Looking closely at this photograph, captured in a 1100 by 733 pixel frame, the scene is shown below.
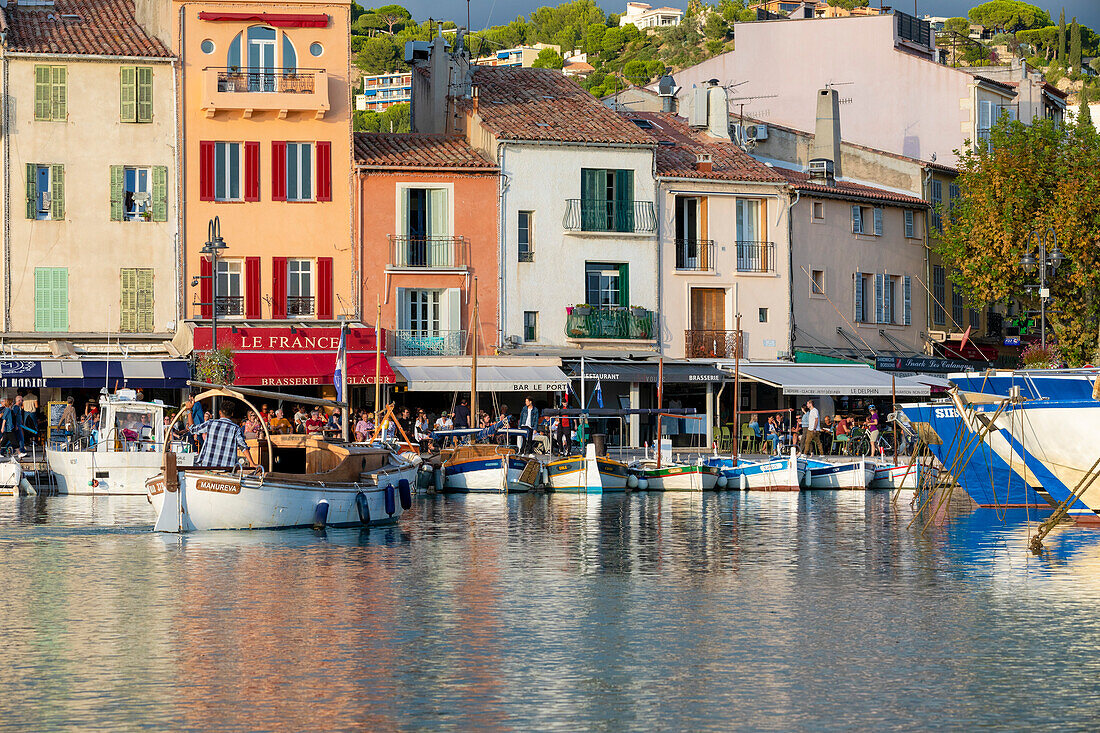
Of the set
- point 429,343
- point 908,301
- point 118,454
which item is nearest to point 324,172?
point 429,343

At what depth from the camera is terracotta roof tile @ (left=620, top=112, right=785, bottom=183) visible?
57500mm

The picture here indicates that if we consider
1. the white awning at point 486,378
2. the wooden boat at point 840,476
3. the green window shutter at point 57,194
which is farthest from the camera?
the white awning at point 486,378

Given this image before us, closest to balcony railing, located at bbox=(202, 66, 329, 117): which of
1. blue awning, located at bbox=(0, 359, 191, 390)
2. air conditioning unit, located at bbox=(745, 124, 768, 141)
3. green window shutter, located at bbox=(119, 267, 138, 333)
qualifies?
green window shutter, located at bbox=(119, 267, 138, 333)

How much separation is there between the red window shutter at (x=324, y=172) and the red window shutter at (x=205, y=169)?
3.43 m

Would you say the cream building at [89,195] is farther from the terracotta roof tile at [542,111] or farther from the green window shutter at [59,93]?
the terracotta roof tile at [542,111]

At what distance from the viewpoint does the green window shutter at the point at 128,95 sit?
5175cm

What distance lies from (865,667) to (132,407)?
28690 millimetres

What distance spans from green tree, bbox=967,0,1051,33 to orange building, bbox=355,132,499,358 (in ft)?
388

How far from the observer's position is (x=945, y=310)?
63.8m

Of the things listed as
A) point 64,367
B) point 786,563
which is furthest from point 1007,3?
point 786,563

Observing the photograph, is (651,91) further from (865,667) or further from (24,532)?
(865,667)

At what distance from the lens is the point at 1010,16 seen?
6334 inches

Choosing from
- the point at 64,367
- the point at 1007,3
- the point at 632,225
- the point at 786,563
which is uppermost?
the point at 1007,3

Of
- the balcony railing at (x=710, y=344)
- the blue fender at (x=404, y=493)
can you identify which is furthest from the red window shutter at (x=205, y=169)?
the blue fender at (x=404, y=493)
